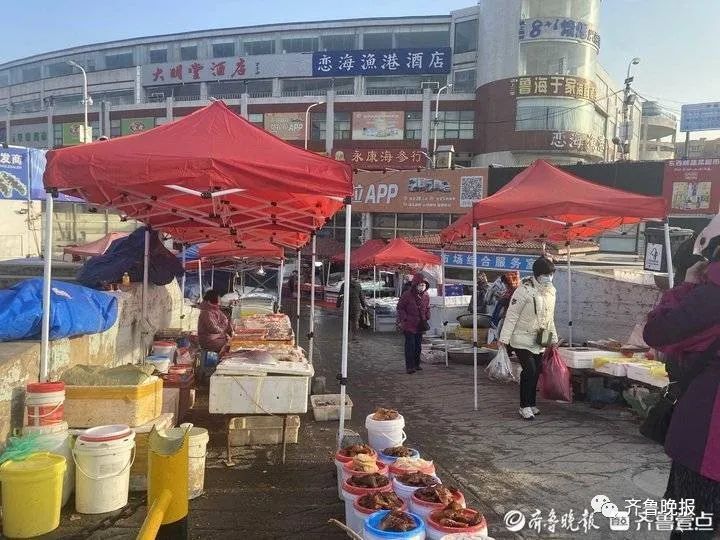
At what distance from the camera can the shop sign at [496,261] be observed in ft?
52.0

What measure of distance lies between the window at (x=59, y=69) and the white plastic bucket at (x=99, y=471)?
6869cm

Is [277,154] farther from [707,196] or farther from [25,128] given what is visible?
[25,128]

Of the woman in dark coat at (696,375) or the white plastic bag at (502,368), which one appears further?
the white plastic bag at (502,368)

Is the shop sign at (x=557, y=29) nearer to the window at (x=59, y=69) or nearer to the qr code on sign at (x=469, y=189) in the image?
the qr code on sign at (x=469, y=189)

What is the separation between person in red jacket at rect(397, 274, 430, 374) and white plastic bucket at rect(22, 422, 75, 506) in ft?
20.6

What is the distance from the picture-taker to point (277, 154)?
468 centimetres

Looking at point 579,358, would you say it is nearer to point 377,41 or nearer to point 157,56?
point 377,41

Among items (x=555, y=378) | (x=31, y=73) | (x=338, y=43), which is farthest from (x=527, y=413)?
(x=31, y=73)

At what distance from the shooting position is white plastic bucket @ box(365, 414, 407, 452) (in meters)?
4.62

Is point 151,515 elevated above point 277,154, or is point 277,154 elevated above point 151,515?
point 277,154

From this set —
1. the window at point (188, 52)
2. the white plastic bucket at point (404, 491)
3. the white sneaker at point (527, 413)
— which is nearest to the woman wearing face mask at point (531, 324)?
the white sneaker at point (527, 413)

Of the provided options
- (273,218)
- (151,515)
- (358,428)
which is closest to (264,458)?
(358,428)

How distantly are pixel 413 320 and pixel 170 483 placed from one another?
251 inches

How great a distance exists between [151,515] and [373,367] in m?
7.39
